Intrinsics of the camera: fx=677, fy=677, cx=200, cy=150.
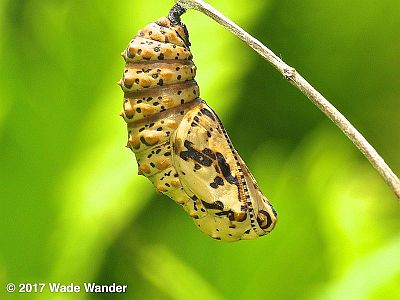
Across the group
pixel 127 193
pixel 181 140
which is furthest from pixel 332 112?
pixel 127 193

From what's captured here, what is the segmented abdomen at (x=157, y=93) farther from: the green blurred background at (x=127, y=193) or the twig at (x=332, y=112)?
the green blurred background at (x=127, y=193)

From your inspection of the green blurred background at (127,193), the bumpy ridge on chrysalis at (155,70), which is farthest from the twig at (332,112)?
the green blurred background at (127,193)

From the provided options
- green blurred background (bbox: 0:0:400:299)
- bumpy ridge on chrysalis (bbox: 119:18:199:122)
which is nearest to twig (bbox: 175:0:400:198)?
bumpy ridge on chrysalis (bbox: 119:18:199:122)

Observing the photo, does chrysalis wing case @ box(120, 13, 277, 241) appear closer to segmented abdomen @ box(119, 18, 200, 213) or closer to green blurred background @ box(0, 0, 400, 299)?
segmented abdomen @ box(119, 18, 200, 213)

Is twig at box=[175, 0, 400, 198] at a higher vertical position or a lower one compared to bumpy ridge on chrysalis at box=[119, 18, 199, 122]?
lower

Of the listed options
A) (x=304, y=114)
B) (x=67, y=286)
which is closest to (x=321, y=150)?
(x=304, y=114)

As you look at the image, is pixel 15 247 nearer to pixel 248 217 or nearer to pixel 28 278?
pixel 28 278
